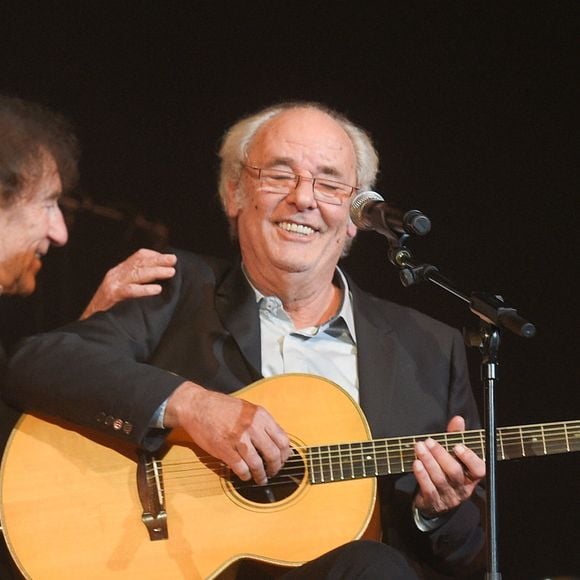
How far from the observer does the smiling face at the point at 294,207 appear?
3.19m

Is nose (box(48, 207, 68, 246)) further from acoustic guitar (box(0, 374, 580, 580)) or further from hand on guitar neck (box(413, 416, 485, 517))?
hand on guitar neck (box(413, 416, 485, 517))

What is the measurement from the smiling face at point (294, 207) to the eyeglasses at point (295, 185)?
1cm

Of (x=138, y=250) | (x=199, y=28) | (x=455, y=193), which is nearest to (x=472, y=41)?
(x=455, y=193)

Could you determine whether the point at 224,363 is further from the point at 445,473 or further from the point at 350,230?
the point at 445,473

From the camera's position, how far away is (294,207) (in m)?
3.18

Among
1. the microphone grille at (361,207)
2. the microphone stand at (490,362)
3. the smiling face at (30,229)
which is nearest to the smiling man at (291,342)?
the smiling face at (30,229)

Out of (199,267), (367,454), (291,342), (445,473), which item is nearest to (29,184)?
(199,267)

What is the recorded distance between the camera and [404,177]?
3.60 m

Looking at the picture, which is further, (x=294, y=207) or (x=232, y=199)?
(x=232, y=199)

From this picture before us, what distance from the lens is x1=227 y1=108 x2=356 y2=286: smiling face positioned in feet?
10.5

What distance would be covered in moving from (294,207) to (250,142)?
31 cm

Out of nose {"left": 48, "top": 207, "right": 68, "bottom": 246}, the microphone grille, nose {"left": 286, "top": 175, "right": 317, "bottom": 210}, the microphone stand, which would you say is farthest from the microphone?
nose {"left": 48, "top": 207, "right": 68, "bottom": 246}

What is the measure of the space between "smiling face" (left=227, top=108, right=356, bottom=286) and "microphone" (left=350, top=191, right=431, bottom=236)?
45 centimetres

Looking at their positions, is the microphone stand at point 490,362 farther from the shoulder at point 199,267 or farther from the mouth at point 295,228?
the shoulder at point 199,267
